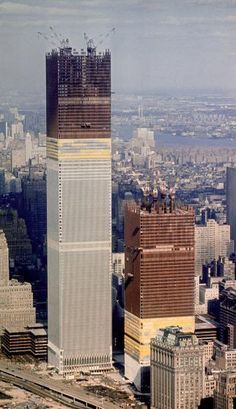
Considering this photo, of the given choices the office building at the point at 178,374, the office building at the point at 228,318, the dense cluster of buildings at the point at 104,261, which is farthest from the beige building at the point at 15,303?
the office building at the point at 178,374

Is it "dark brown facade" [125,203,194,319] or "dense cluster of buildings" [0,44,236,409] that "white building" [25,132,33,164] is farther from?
"dark brown facade" [125,203,194,319]

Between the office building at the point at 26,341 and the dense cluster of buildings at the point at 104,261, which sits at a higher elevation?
the dense cluster of buildings at the point at 104,261

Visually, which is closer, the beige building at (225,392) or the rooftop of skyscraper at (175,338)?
the beige building at (225,392)

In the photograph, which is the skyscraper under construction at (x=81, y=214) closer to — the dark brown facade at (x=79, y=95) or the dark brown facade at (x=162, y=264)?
the dark brown facade at (x=79, y=95)

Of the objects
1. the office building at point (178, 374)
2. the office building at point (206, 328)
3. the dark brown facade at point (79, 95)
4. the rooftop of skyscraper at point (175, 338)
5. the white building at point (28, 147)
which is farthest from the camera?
the white building at point (28, 147)

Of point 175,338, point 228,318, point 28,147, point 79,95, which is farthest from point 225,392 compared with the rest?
point 28,147

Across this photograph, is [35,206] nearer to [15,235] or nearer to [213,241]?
[15,235]

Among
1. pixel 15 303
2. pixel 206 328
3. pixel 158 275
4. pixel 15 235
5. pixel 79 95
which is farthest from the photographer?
pixel 15 235

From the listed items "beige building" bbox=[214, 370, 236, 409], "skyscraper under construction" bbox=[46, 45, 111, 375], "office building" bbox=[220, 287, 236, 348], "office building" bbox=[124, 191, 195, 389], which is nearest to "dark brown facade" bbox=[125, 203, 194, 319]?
"office building" bbox=[124, 191, 195, 389]
